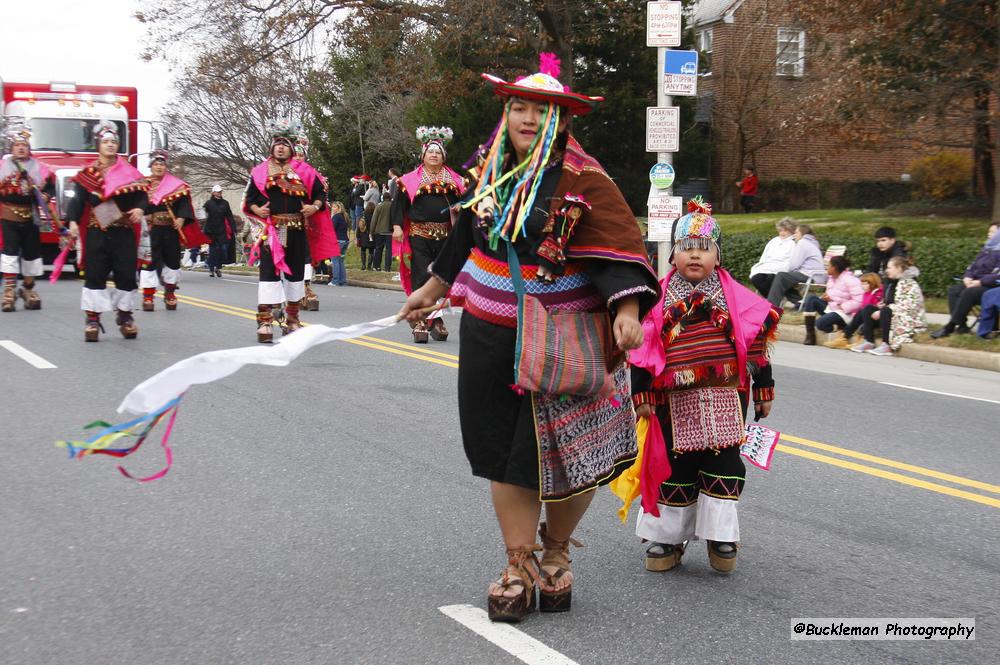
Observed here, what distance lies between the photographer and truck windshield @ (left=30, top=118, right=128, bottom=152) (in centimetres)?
2445

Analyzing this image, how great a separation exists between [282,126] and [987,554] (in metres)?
8.97

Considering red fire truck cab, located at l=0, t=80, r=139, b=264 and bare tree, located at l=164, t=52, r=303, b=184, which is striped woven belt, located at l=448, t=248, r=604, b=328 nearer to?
red fire truck cab, located at l=0, t=80, r=139, b=264

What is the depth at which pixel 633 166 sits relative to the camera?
→ 30.9 meters

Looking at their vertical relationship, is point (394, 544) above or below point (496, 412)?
below

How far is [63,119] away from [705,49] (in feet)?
69.1

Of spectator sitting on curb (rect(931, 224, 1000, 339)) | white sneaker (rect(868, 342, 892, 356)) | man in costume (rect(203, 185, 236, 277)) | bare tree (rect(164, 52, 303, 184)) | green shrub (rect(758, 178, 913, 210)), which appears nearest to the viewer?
spectator sitting on curb (rect(931, 224, 1000, 339))

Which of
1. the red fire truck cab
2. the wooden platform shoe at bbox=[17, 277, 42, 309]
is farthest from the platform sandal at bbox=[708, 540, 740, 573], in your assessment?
the red fire truck cab

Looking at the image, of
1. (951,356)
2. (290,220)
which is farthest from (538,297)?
(951,356)

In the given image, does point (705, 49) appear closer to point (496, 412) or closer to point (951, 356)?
point (951, 356)

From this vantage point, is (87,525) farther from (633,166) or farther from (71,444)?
(633,166)

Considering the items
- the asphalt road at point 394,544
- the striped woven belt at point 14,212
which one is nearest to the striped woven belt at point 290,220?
the asphalt road at point 394,544

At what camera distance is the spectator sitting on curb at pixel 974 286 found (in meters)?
13.3

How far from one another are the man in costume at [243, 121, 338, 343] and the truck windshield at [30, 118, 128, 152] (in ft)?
44.0

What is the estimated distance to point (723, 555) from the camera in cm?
484
